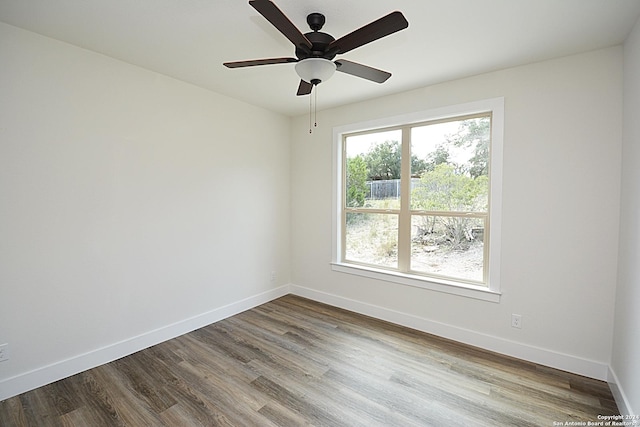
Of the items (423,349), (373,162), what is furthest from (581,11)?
(423,349)

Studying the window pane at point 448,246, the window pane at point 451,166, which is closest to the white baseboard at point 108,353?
the window pane at point 448,246

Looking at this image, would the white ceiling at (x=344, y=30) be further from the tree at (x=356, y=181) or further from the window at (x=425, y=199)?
the tree at (x=356, y=181)

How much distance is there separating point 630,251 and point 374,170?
91.7 inches

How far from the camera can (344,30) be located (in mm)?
2057

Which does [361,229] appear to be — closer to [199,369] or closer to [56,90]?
[199,369]

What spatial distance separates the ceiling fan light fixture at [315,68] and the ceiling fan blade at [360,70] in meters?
0.08

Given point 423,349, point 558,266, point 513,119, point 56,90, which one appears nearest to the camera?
point 56,90

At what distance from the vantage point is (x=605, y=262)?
7.36 ft

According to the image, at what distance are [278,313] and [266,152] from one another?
2.11m

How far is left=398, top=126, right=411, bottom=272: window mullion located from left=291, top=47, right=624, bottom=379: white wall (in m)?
0.42

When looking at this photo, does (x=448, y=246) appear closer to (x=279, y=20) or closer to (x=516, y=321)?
(x=516, y=321)

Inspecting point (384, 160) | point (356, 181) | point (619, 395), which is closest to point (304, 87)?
point (384, 160)

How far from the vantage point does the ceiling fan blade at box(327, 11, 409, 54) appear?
4.63ft

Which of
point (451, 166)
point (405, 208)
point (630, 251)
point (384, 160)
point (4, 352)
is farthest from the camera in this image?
point (384, 160)
